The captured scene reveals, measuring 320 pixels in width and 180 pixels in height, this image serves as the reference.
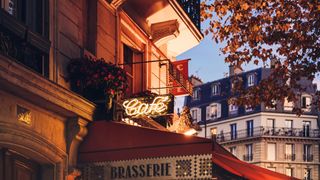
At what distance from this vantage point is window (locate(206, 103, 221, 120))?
8819cm

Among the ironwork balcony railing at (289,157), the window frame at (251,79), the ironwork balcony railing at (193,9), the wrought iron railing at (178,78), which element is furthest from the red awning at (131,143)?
the ironwork balcony railing at (289,157)

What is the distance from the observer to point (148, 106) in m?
12.3

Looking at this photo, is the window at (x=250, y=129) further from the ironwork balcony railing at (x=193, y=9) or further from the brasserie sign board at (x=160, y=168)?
the brasserie sign board at (x=160, y=168)

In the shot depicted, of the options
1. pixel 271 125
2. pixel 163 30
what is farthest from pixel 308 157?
pixel 163 30

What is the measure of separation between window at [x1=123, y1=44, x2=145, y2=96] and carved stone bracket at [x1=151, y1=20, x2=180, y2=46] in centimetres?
86

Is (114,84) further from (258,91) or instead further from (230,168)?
(258,91)

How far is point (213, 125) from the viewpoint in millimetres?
88812

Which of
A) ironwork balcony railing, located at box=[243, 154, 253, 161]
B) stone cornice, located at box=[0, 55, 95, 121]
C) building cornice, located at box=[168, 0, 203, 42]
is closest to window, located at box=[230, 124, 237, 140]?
ironwork balcony railing, located at box=[243, 154, 253, 161]

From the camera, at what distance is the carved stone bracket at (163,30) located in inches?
674

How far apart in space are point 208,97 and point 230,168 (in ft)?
259

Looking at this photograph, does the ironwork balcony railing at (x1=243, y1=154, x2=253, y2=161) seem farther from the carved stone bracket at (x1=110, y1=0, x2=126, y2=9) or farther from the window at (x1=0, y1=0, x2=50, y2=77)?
the window at (x1=0, y1=0, x2=50, y2=77)

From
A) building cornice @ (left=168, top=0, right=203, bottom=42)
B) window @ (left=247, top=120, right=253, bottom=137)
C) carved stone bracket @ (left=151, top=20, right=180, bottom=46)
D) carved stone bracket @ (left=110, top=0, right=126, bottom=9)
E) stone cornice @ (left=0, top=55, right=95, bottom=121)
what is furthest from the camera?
window @ (left=247, top=120, right=253, bottom=137)

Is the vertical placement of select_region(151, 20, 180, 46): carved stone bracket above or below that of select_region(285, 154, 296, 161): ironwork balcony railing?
below

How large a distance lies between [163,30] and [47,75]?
633 centimetres
